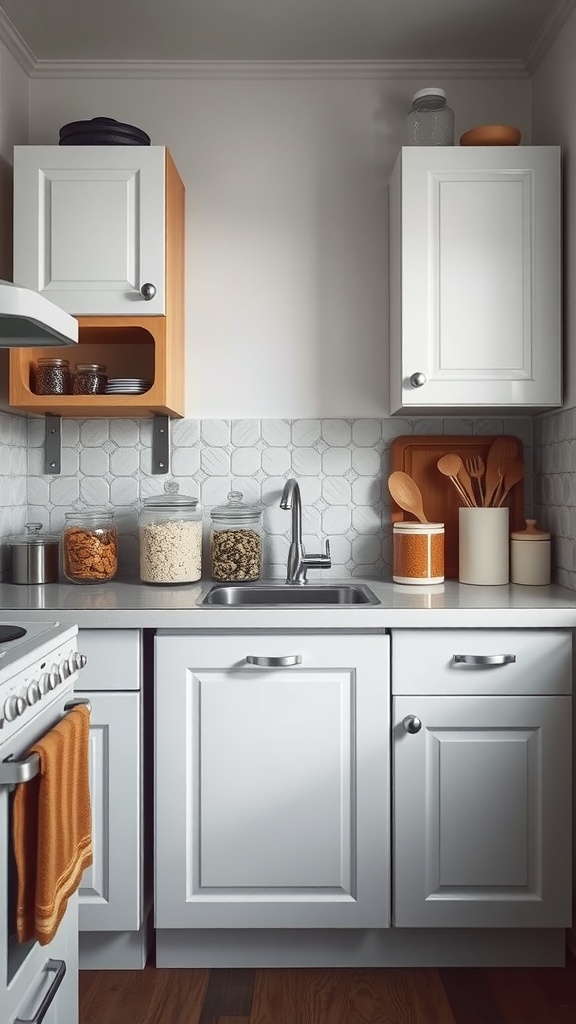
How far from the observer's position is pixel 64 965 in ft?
5.12

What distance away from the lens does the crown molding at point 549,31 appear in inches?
95.0

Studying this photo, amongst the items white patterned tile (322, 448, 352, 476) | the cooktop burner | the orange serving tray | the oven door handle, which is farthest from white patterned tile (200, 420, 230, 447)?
the oven door handle

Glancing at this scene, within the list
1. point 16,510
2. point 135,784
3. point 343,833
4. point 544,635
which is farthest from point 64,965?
point 16,510

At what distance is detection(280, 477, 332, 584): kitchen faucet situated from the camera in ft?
8.57

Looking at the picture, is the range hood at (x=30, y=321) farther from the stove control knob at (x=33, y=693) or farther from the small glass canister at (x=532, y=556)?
the small glass canister at (x=532, y=556)

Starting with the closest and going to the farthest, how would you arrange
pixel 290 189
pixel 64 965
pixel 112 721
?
pixel 64 965 < pixel 112 721 < pixel 290 189

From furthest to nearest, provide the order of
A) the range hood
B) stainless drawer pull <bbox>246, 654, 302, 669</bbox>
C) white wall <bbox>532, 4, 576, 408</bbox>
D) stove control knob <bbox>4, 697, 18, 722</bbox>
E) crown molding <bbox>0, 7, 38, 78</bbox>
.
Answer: crown molding <bbox>0, 7, 38, 78</bbox> → white wall <bbox>532, 4, 576, 408</bbox> → stainless drawer pull <bbox>246, 654, 302, 669</bbox> → the range hood → stove control knob <bbox>4, 697, 18, 722</bbox>

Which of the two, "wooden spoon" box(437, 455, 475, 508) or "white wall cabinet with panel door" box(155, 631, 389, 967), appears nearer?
"white wall cabinet with panel door" box(155, 631, 389, 967)

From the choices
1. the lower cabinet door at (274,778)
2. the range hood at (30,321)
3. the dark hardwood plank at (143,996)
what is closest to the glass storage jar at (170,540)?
the lower cabinet door at (274,778)

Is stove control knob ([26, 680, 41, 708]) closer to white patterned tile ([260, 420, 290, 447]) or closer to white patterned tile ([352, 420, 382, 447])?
white patterned tile ([260, 420, 290, 447])

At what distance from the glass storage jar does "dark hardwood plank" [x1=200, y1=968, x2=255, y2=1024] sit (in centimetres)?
104

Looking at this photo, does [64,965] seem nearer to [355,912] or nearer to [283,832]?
[283,832]

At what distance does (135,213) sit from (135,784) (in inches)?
60.2

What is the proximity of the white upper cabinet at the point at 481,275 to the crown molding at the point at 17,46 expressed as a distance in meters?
1.20
